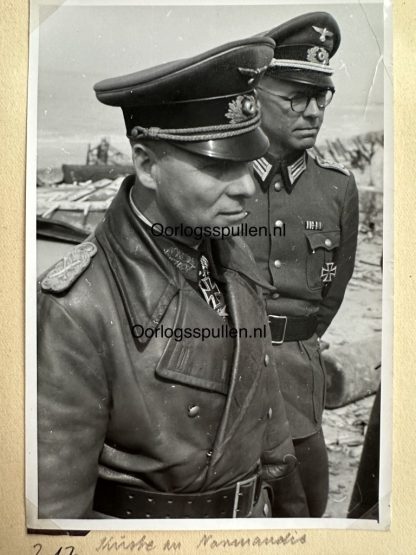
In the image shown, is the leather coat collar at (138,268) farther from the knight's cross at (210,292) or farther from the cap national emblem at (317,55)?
the cap national emblem at (317,55)

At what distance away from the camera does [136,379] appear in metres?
1.11

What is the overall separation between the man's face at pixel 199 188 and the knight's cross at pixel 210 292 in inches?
3.8

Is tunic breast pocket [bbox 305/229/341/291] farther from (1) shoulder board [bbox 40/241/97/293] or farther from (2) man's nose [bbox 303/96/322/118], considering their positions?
(1) shoulder board [bbox 40/241/97/293]

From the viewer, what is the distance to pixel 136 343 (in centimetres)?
111

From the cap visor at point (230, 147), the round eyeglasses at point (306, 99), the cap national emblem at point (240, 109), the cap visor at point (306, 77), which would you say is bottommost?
the cap visor at point (230, 147)

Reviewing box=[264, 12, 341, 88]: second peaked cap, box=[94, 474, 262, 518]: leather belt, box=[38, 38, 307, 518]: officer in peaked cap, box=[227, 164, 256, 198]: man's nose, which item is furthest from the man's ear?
box=[94, 474, 262, 518]: leather belt

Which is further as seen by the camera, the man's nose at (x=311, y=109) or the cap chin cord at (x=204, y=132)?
the man's nose at (x=311, y=109)

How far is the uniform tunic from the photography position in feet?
3.88

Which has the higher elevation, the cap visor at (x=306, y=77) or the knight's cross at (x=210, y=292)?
the cap visor at (x=306, y=77)

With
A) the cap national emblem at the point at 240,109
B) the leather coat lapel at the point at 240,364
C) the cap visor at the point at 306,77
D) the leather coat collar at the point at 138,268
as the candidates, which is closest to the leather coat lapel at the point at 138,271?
the leather coat collar at the point at 138,268

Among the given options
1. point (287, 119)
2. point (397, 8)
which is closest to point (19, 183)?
point (287, 119)

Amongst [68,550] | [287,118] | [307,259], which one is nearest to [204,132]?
[287,118]

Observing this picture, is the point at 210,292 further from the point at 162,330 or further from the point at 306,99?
the point at 306,99

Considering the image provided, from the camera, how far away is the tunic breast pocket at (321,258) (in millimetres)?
1188
